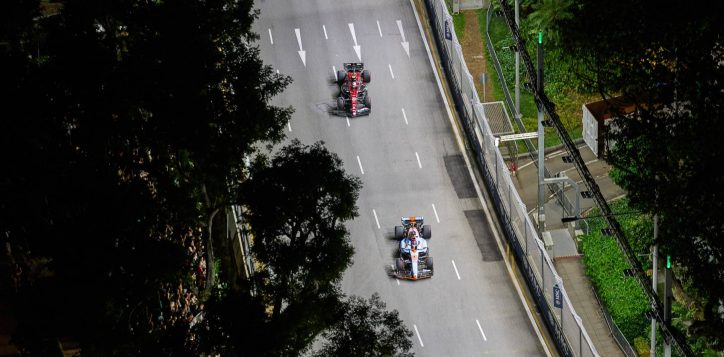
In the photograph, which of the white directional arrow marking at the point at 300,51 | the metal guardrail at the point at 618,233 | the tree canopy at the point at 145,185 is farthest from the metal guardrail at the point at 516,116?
the tree canopy at the point at 145,185

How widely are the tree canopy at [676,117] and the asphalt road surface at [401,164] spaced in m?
17.1

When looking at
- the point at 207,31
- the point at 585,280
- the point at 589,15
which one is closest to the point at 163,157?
the point at 207,31

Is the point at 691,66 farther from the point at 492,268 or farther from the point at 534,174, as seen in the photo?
the point at 534,174

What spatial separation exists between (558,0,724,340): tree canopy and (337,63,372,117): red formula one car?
87.3 ft

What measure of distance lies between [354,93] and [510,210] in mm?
12081

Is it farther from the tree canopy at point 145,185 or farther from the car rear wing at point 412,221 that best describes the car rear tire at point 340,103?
the tree canopy at point 145,185

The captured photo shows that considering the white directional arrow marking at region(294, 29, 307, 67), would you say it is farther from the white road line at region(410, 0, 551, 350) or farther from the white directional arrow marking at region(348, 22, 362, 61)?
the white road line at region(410, 0, 551, 350)

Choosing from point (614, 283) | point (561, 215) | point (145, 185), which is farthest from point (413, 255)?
point (145, 185)

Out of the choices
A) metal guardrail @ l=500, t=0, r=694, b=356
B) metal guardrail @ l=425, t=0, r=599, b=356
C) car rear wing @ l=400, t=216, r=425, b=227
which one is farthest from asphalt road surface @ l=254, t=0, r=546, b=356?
metal guardrail @ l=500, t=0, r=694, b=356

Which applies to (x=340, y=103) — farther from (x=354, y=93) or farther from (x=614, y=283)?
(x=614, y=283)

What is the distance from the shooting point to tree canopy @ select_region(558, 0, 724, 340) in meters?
39.5

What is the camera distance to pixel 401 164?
224 ft

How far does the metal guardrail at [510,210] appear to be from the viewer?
181 ft

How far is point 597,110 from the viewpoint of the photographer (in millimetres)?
66812
